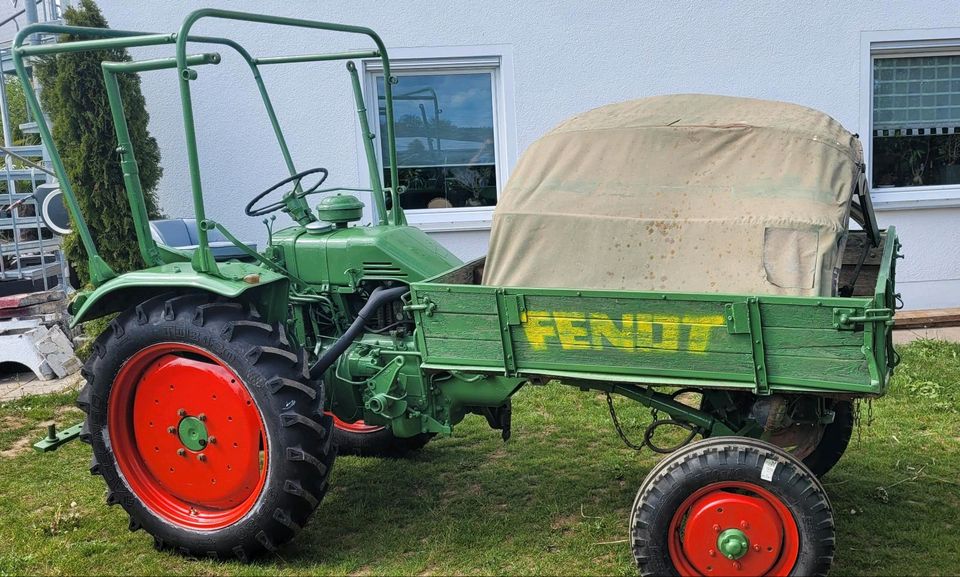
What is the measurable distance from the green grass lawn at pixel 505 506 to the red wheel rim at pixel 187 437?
0.24 meters

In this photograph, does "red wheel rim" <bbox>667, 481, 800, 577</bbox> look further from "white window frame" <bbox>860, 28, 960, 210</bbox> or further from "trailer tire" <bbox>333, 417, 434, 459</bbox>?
"white window frame" <bbox>860, 28, 960, 210</bbox>

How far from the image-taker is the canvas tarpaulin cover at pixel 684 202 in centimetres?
311

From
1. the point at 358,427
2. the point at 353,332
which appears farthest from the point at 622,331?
the point at 358,427

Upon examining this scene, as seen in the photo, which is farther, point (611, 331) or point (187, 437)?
point (187, 437)

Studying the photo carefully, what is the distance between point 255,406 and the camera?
140 inches

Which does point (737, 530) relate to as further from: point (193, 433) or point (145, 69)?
point (145, 69)

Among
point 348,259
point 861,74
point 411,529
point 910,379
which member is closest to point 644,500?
point 411,529

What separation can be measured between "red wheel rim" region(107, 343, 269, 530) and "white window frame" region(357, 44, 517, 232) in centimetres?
386

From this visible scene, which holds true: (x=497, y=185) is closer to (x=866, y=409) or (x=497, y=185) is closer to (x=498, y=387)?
(x=866, y=409)

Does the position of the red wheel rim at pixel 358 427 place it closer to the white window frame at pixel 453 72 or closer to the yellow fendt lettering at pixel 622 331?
the yellow fendt lettering at pixel 622 331

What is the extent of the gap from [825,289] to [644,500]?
96 centimetres

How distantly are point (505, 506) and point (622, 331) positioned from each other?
56.6 inches

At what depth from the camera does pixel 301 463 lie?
3.48 metres

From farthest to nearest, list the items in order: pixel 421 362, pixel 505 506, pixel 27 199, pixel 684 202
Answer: pixel 27 199
pixel 505 506
pixel 421 362
pixel 684 202
